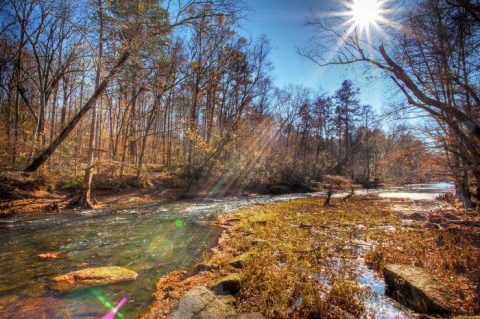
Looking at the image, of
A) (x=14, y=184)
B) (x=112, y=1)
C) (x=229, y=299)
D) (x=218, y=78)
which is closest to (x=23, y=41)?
(x=14, y=184)

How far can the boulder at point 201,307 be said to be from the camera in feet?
9.58

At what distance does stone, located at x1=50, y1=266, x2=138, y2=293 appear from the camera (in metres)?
4.33

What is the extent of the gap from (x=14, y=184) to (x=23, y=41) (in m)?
10.7

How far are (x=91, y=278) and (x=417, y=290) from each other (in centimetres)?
556

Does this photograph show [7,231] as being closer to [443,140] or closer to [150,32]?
[150,32]

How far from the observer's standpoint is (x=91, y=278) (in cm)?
459

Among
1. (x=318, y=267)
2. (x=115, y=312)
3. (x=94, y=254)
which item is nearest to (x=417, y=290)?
(x=318, y=267)

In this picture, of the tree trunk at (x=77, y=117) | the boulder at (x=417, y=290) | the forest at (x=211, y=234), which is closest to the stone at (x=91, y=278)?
the forest at (x=211, y=234)

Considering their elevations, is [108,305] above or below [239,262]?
below

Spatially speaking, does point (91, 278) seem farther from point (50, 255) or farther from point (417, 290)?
point (417, 290)

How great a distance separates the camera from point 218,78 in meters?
26.4

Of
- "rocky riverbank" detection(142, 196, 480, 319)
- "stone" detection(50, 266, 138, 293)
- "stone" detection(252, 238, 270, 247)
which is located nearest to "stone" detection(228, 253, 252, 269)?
"rocky riverbank" detection(142, 196, 480, 319)

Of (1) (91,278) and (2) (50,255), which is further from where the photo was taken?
Result: (2) (50,255)

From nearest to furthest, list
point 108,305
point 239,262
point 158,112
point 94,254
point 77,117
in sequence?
point 108,305
point 239,262
point 94,254
point 77,117
point 158,112
